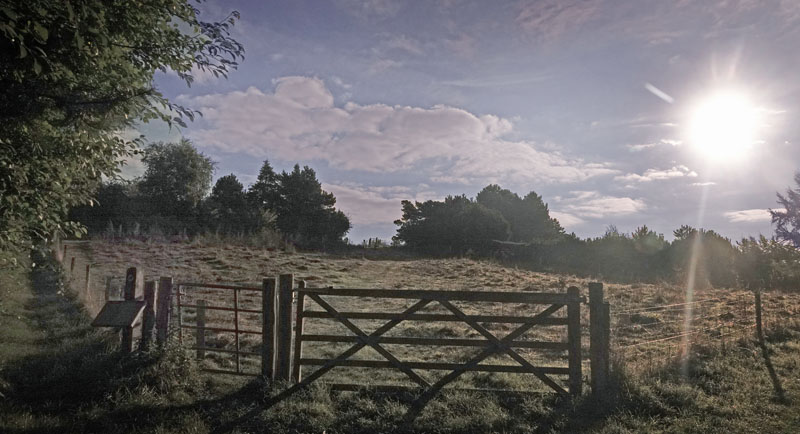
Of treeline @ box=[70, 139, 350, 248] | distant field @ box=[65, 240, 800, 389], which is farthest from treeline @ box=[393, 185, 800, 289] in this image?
treeline @ box=[70, 139, 350, 248]

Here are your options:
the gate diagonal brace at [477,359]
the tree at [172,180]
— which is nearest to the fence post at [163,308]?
the gate diagonal brace at [477,359]

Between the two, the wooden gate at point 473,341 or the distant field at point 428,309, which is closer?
the wooden gate at point 473,341

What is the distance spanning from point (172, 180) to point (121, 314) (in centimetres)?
4587

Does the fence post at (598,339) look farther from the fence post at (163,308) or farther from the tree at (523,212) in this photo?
the tree at (523,212)

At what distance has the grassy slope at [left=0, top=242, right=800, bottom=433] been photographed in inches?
243

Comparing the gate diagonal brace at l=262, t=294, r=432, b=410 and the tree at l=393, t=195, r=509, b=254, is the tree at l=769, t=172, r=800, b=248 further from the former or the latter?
the gate diagonal brace at l=262, t=294, r=432, b=410

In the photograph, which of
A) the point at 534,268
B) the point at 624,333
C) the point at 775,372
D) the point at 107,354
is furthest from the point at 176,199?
the point at 775,372

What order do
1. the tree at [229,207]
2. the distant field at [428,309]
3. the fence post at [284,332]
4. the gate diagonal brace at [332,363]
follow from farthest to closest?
the tree at [229,207] < the distant field at [428,309] < the fence post at [284,332] < the gate diagonal brace at [332,363]

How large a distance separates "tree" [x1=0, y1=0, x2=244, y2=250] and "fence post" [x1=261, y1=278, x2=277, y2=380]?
3036 millimetres

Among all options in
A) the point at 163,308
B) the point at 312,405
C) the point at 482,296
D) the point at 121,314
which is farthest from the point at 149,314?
the point at 482,296

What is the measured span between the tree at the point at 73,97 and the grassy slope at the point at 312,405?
1.42 m

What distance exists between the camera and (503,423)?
20.5ft

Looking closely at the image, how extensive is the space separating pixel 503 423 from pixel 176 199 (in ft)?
163

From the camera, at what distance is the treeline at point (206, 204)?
43562 millimetres
